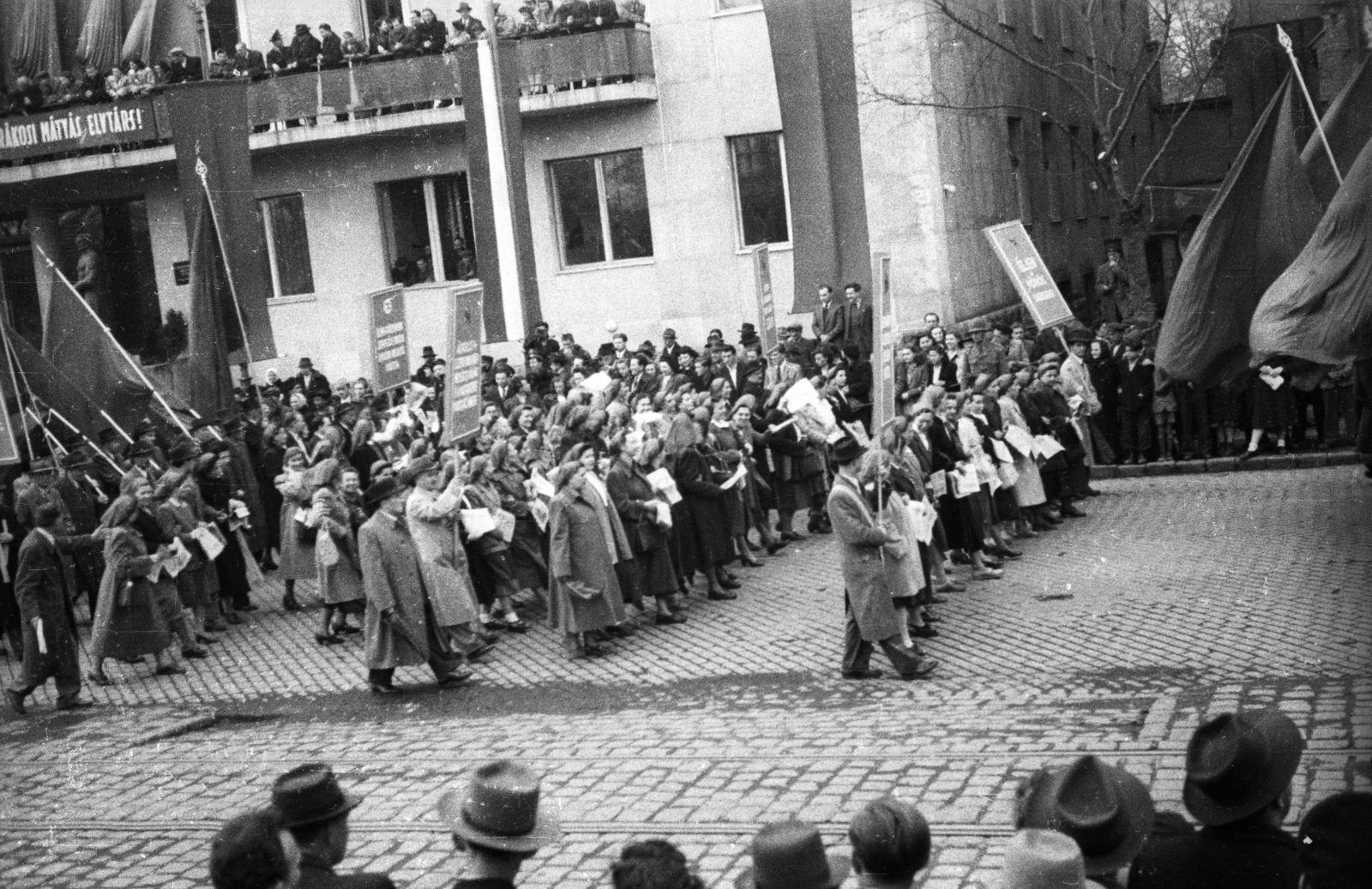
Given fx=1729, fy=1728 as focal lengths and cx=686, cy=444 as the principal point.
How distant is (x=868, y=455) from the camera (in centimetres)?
1283

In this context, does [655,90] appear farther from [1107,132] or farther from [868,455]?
[868,455]

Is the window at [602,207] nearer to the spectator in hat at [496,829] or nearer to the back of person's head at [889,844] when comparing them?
the spectator in hat at [496,829]

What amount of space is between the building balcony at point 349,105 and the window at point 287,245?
143 cm

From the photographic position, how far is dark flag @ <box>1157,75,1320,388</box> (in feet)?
35.9

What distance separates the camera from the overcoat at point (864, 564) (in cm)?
1220

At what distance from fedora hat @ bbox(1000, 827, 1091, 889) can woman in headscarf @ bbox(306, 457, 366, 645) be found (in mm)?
11355

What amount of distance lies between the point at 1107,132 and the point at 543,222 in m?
9.96

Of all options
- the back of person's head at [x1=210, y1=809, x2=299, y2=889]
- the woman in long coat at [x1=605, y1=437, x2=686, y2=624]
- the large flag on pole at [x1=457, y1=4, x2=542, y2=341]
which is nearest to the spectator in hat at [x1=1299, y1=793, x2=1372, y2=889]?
the back of person's head at [x1=210, y1=809, x2=299, y2=889]

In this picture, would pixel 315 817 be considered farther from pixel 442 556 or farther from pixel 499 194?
pixel 499 194

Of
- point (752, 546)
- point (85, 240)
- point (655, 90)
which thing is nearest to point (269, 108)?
point (85, 240)

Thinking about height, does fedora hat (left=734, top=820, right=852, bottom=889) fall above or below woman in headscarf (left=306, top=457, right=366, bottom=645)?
above

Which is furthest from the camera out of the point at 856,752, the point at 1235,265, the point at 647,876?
the point at 1235,265

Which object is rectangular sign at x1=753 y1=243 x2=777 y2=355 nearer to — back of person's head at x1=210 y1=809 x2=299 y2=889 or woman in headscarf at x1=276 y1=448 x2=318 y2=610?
woman in headscarf at x1=276 y1=448 x2=318 y2=610

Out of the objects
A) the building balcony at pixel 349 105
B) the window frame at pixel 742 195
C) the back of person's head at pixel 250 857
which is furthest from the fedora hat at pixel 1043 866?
the building balcony at pixel 349 105
